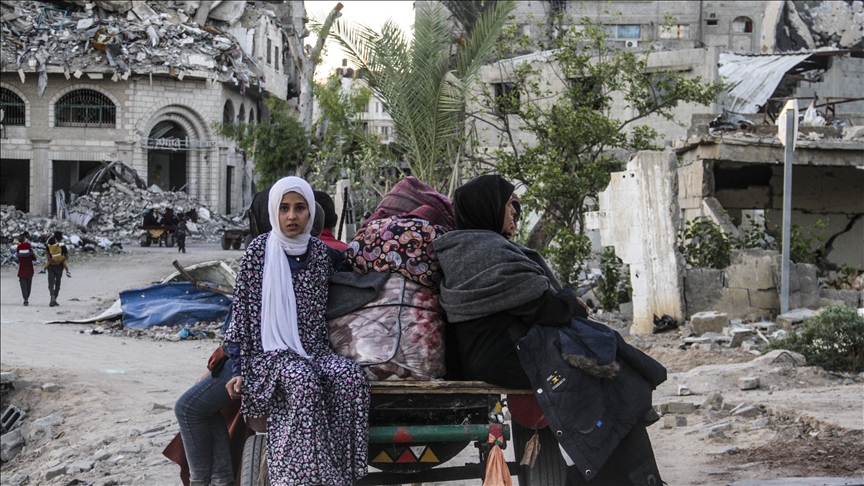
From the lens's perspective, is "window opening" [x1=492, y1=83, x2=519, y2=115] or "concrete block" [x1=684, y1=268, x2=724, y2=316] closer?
"concrete block" [x1=684, y1=268, x2=724, y2=316]

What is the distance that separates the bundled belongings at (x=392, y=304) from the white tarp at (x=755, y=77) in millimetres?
18832

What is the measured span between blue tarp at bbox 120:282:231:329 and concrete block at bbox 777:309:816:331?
8521 millimetres

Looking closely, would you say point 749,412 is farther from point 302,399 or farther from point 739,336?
point 302,399

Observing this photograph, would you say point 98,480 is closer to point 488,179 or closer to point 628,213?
point 488,179

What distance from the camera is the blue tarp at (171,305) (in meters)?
14.4

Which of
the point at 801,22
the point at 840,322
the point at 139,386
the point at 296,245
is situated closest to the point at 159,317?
the point at 139,386

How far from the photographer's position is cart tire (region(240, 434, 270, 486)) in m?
3.67

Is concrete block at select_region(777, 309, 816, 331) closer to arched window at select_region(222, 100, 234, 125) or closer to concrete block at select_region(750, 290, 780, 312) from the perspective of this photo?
concrete block at select_region(750, 290, 780, 312)

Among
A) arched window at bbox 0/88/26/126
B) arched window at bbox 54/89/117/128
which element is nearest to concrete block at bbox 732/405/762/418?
arched window at bbox 54/89/117/128

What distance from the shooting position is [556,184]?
1267cm

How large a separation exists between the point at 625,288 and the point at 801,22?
18.7 meters

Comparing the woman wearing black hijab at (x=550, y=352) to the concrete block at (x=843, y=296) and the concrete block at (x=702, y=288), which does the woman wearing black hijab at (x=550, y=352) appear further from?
the concrete block at (x=843, y=296)

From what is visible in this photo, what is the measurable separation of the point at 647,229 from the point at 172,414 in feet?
19.6

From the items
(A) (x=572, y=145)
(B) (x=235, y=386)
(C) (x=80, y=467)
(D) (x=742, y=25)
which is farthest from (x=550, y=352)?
(D) (x=742, y=25)
